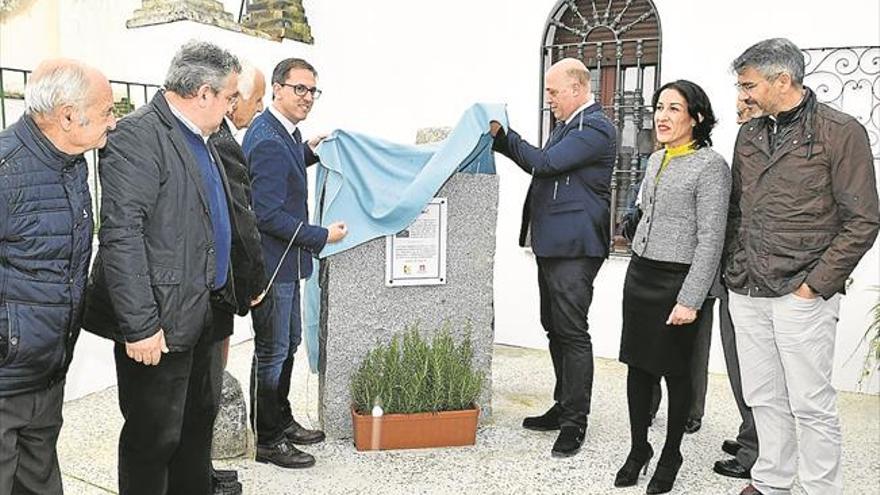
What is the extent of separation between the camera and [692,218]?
9.70ft

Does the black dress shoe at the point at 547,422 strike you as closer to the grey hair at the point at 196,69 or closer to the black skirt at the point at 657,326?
Result: the black skirt at the point at 657,326

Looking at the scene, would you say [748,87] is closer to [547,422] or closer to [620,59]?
[547,422]

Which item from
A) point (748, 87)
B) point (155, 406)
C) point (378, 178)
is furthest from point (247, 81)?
point (748, 87)

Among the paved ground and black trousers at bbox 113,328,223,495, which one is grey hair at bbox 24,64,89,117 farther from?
the paved ground

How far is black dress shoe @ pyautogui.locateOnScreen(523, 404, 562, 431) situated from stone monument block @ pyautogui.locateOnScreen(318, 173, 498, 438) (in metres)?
0.32

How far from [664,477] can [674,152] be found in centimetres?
130

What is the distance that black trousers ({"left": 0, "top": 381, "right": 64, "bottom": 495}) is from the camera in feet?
6.85

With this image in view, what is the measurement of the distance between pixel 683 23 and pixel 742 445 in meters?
2.86

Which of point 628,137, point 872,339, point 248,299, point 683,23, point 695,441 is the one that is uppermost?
point 683,23

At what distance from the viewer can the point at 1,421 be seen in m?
2.07

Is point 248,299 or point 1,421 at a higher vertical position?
point 248,299

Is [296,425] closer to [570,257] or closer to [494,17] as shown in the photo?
[570,257]

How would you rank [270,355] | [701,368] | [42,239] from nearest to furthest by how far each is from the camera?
[42,239] < [270,355] < [701,368]

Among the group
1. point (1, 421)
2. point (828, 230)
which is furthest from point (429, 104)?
point (1, 421)
